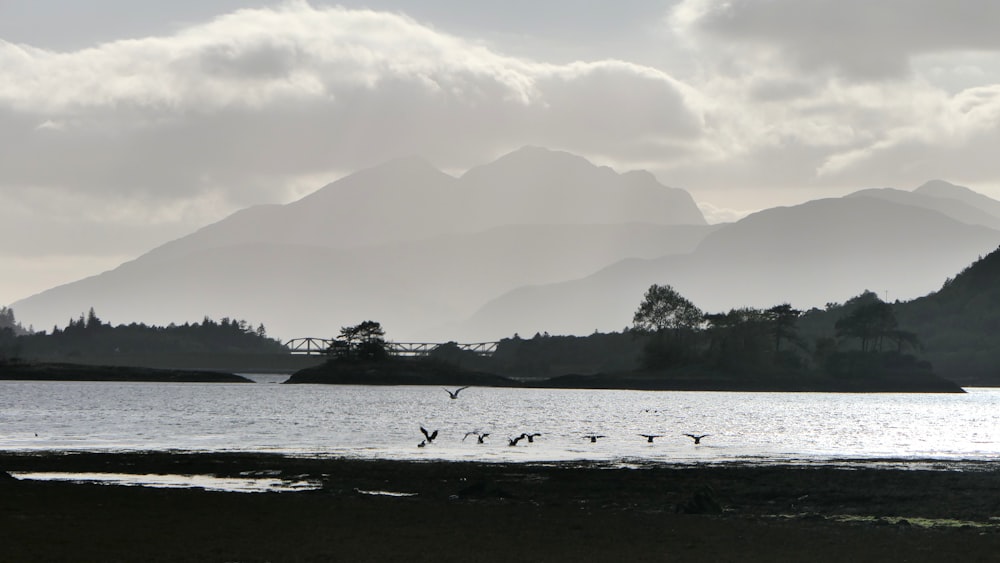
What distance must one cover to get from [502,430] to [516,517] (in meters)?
74.1

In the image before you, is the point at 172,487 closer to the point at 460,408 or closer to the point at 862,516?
the point at 862,516

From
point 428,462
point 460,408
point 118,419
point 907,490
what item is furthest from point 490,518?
point 460,408

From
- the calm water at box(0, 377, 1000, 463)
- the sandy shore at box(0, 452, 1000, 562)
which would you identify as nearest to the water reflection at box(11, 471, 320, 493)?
the sandy shore at box(0, 452, 1000, 562)

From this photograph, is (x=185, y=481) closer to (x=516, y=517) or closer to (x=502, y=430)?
(x=516, y=517)

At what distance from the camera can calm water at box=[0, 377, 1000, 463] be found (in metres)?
89.6

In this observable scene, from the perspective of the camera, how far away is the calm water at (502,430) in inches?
3529

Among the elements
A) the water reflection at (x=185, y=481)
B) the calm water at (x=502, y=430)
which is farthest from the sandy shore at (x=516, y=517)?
the calm water at (x=502, y=430)

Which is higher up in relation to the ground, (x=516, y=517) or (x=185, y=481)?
(x=185, y=481)

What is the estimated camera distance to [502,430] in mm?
123000

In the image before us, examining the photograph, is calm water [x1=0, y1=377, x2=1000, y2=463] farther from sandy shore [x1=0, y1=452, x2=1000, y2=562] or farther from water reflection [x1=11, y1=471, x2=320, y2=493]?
water reflection [x1=11, y1=471, x2=320, y2=493]

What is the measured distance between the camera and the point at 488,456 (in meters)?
84.5

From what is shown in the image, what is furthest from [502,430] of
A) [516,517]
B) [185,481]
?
[516,517]

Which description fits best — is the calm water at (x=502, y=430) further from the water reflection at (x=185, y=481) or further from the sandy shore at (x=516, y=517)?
the water reflection at (x=185, y=481)

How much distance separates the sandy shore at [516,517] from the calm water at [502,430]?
16.7m
